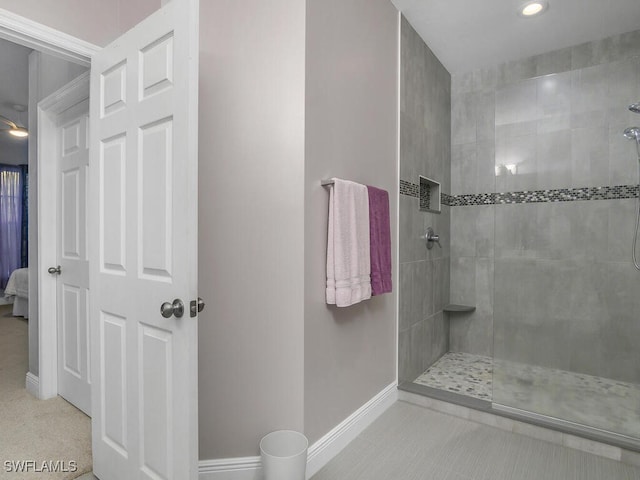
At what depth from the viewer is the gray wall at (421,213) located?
8.65 feet

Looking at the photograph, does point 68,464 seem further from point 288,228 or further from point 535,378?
point 535,378

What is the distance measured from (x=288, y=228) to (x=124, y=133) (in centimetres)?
78

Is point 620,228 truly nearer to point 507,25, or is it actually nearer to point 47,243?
point 507,25

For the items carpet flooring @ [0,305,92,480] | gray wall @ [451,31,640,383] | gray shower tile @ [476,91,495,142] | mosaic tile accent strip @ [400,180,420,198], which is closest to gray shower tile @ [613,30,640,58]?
gray wall @ [451,31,640,383]

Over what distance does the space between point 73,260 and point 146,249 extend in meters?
1.30

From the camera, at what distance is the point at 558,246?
228 cm

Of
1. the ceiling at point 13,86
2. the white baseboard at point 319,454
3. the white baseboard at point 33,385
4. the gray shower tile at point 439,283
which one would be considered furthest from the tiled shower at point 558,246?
the ceiling at point 13,86

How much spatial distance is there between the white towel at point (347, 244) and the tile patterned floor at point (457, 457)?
801 mm

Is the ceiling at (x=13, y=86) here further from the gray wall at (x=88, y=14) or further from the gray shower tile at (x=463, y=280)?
the gray shower tile at (x=463, y=280)

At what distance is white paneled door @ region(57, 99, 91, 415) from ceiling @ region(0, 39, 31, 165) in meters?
0.90

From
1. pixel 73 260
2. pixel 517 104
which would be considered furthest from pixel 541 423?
pixel 73 260

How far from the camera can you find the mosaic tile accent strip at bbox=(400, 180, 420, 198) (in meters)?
2.59

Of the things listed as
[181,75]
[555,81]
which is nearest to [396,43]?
[555,81]

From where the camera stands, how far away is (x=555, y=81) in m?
2.24
